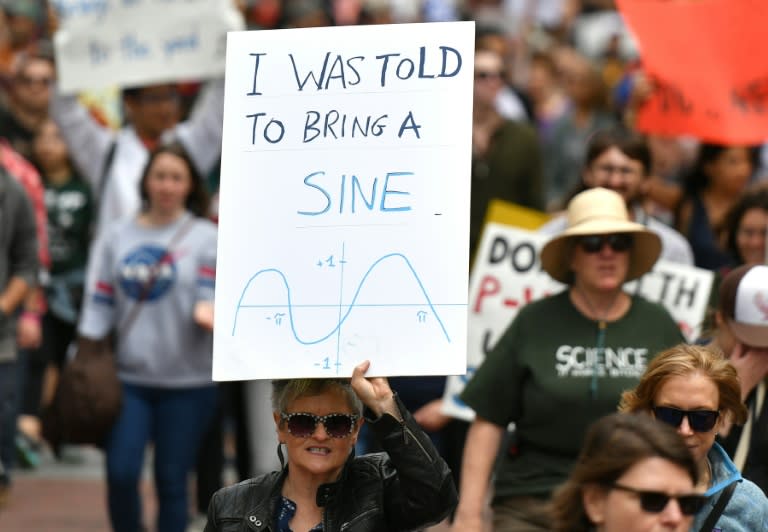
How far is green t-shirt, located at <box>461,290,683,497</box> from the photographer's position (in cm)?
646

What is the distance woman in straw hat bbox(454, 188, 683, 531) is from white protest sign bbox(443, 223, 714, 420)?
1.08 m

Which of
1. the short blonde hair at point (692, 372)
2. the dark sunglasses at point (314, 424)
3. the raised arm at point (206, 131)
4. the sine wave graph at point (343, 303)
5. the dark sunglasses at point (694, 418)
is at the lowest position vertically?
the dark sunglasses at point (314, 424)

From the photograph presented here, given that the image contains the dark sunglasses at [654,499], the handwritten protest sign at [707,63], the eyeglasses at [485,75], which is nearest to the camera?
the dark sunglasses at [654,499]

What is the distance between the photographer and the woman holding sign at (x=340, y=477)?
4.82m

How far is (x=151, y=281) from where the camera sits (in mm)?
8602

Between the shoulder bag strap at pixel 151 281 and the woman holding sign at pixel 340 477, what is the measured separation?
370 centimetres

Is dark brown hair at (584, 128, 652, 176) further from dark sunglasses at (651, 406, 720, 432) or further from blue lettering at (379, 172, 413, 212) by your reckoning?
blue lettering at (379, 172, 413, 212)

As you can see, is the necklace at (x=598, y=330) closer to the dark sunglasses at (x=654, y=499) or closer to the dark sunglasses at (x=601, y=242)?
the dark sunglasses at (x=601, y=242)

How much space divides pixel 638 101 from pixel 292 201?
4.50m

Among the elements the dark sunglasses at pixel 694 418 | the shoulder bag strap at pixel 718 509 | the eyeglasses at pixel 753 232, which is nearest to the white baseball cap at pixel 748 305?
the dark sunglasses at pixel 694 418

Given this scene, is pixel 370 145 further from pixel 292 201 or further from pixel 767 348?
pixel 767 348

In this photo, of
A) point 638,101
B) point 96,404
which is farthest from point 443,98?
point 638,101

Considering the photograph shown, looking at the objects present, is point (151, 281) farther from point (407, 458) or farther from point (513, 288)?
point (407, 458)

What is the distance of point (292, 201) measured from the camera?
16.3 feet
